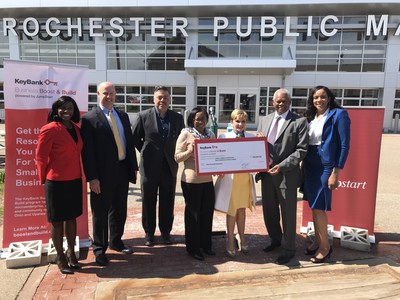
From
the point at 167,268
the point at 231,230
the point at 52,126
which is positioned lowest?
the point at 167,268

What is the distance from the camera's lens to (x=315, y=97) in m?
3.75

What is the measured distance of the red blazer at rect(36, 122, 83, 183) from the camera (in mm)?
3248

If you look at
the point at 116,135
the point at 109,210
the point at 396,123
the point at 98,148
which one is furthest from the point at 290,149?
the point at 396,123

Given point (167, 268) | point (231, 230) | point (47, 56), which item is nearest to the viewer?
point (167, 268)

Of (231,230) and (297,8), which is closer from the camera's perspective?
(231,230)

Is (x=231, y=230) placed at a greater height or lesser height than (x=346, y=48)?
lesser

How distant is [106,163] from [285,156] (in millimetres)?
2021

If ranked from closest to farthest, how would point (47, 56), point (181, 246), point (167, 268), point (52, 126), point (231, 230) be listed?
point (52, 126) → point (167, 268) → point (231, 230) → point (181, 246) → point (47, 56)

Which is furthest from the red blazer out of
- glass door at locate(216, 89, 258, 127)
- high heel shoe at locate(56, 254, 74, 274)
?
glass door at locate(216, 89, 258, 127)

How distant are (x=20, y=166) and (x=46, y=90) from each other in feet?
3.06

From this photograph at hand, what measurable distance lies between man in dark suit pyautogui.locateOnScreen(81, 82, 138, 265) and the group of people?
11 mm

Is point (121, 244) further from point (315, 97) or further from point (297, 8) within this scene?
point (297, 8)

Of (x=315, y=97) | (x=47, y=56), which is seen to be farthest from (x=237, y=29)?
(x=315, y=97)

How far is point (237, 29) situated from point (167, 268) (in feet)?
63.3
